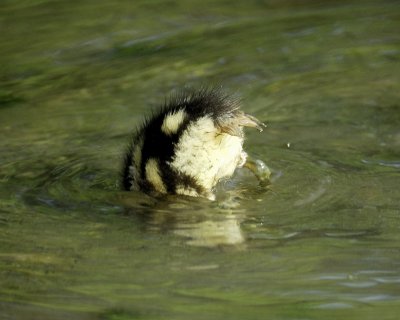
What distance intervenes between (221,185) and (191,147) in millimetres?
429

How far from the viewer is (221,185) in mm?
5488

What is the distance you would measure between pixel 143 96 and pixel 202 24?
1.27m

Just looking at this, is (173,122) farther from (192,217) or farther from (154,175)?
(192,217)

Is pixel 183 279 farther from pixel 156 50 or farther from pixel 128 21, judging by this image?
pixel 128 21

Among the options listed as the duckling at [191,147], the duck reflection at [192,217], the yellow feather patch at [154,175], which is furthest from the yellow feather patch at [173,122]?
the duck reflection at [192,217]

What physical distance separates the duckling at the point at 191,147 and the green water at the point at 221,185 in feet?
0.28

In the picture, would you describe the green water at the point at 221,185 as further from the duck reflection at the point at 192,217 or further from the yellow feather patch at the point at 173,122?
the yellow feather patch at the point at 173,122

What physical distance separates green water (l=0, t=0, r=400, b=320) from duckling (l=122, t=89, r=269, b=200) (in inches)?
3.3

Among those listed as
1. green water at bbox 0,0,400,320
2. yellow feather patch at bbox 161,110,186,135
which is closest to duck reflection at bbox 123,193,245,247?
green water at bbox 0,0,400,320

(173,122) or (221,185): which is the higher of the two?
(173,122)

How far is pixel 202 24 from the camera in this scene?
7777 mm

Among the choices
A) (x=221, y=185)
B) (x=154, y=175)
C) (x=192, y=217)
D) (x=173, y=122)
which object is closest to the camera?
(x=192, y=217)

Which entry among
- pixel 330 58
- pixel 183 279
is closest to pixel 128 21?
pixel 330 58

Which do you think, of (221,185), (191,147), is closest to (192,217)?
(191,147)
